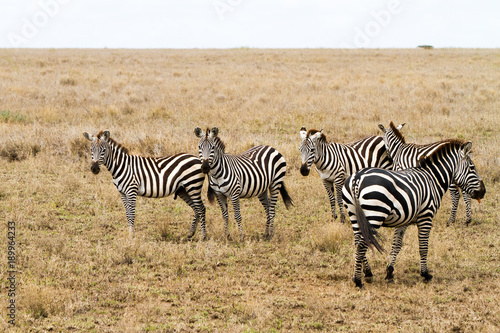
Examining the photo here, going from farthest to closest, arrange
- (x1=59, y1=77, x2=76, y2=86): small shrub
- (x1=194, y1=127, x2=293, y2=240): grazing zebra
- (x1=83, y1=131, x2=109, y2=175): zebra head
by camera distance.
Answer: (x1=59, y1=77, x2=76, y2=86): small shrub < (x1=83, y1=131, x2=109, y2=175): zebra head < (x1=194, y1=127, x2=293, y2=240): grazing zebra

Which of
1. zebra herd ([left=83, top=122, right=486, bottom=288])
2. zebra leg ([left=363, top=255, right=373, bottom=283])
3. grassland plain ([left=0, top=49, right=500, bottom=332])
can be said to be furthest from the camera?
zebra leg ([left=363, top=255, right=373, bottom=283])

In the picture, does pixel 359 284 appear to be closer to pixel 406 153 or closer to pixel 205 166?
pixel 205 166

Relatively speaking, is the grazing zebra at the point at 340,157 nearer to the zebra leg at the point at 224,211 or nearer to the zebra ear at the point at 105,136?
the zebra leg at the point at 224,211

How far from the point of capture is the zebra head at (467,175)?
273 inches

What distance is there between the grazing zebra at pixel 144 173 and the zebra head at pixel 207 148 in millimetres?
691

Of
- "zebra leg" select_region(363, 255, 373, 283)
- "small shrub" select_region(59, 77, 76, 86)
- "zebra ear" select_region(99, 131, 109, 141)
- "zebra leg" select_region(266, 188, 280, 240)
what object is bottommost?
"zebra leg" select_region(363, 255, 373, 283)

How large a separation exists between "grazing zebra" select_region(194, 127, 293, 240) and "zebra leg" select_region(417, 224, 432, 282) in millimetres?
2790

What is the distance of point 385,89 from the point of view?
21859 mm

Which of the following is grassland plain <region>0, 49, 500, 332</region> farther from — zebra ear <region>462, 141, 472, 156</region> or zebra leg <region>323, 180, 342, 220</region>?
zebra ear <region>462, 141, 472, 156</region>

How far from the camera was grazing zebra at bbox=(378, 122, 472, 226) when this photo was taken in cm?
883

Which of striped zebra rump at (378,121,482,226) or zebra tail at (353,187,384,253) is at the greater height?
striped zebra rump at (378,121,482,226)

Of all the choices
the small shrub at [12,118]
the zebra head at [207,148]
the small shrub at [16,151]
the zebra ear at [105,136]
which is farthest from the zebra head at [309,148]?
the small shrub at [12,118]

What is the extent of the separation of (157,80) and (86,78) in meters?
3.80

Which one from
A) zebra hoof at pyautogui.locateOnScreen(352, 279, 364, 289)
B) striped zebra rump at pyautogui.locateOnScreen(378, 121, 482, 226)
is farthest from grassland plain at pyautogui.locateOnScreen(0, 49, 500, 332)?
striped zebra rump at pyautogui.locateOnScreen(378, 121, 482, 226)
